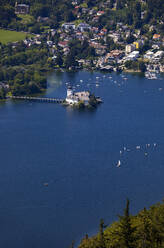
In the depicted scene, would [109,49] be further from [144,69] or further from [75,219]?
[75,219]

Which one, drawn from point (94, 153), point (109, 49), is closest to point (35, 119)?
point (94, 153)

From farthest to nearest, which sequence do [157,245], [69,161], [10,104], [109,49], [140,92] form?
[109,49] → [140,92] → [10,104] → [69,161] → [157,245]

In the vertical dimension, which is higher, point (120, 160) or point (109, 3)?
point (109, 3)

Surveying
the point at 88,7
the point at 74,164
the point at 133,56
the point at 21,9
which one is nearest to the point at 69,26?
the point at 88,7

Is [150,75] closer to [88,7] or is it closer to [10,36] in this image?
[10,36]

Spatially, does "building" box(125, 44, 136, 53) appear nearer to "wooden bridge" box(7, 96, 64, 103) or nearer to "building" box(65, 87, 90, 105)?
"building" box(65, 87, 90, 105)

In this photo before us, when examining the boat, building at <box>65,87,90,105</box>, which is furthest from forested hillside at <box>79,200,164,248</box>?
the boat
